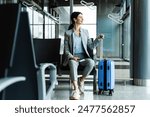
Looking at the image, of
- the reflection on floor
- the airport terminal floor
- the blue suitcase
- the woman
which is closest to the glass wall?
the airport terminal floor

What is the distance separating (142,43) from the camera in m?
4.89

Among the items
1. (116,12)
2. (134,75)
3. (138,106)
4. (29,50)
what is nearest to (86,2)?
(116,12)

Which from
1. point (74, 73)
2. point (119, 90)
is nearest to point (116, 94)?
point (119, 90)

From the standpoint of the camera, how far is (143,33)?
4.88 metres

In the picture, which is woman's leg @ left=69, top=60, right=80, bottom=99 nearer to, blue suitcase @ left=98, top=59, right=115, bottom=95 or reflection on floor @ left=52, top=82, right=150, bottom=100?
reflection on floor @ left=52, top=82, right=150, bottom=100

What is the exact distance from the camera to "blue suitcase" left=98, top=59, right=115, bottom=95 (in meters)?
3.97

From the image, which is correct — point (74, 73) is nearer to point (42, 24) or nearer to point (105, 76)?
point (105, 76)

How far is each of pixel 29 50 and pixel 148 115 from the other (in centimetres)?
88

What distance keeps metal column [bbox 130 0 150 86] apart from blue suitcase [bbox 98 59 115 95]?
3.54 ft

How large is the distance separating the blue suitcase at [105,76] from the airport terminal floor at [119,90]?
0.33 ft

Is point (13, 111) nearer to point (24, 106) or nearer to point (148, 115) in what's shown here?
point (24, 106)

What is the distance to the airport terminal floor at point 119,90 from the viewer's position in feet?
12.3

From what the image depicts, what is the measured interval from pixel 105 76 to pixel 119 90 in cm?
52

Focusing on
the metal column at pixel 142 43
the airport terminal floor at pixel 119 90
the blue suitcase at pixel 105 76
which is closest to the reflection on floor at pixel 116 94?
the airport terminal floor at pixel 119 90
